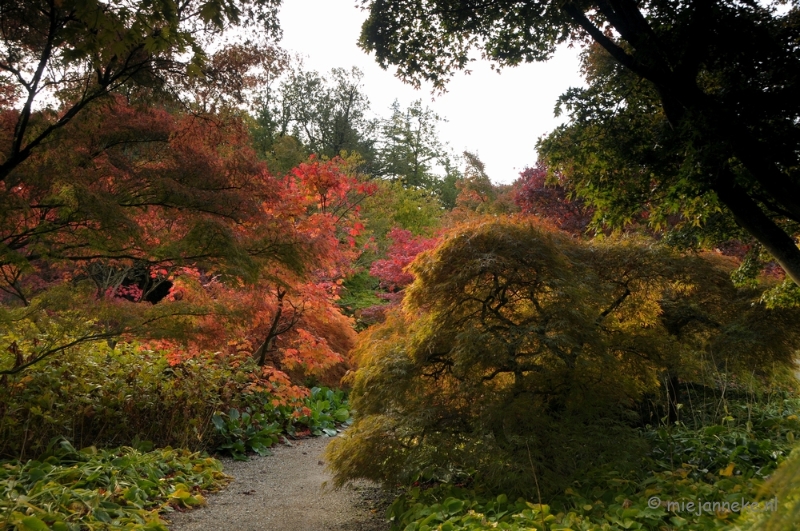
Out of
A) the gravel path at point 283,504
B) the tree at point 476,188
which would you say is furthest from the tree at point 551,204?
the gravel path at point 283,504

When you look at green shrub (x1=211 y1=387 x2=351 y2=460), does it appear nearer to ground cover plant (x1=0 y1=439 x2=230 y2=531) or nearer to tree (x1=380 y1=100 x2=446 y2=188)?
ground cover plant (x1=0 y1=439 x2=230 y2=531)

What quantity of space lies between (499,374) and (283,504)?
8.14 ft

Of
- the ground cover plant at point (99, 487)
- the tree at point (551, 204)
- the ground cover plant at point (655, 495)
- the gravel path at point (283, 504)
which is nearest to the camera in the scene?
the ground cover plant at point (655, 495)

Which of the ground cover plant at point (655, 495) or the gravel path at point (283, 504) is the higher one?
the ground cover plant at point (655, 495)

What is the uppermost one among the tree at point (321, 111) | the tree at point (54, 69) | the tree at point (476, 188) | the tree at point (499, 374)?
the tree at point (321, 111)

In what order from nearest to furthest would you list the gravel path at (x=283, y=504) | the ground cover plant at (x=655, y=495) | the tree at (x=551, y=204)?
1. the ground cover plant at (x=655, y=495)
2. the gravel path at (x=283, y=504)
3. the tree at (x=551, y=204)

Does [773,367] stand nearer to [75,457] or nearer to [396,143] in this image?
[75,457]

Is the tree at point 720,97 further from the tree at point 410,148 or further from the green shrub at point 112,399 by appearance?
the tree at point 410,148

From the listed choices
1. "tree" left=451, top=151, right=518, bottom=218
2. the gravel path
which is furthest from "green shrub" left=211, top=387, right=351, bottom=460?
Result: "tree" left=451, top=151, right=518, bottom=218

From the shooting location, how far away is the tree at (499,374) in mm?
4023

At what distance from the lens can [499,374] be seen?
4559 mm

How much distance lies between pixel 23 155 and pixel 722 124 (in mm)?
4632

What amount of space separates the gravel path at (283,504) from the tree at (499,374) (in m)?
0.60

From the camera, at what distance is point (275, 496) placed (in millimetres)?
5410
